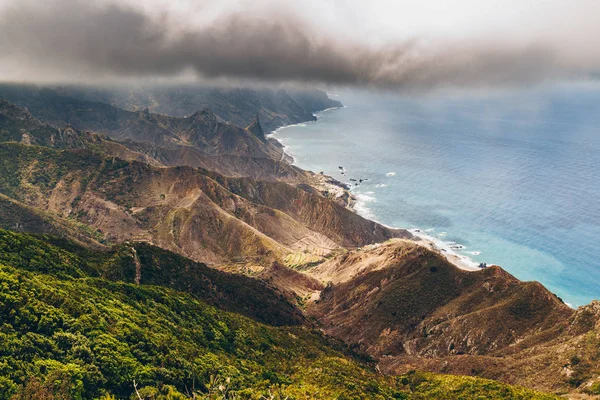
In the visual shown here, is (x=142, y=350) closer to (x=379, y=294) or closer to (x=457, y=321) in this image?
(x=457, y=321)

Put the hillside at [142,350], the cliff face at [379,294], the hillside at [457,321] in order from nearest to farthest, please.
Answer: the hillside at [142,350]
the hillside at [457,321]
the cliff face at [379,294]

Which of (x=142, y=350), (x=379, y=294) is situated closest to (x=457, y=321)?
(x=379, y=294)

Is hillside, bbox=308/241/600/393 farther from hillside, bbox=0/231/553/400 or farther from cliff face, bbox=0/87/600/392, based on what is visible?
hillside, bbox=0/231/553/400

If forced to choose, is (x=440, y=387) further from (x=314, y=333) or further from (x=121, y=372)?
(x=121, y=372)

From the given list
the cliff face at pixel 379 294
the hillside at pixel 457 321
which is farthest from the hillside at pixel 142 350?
the hillside at pixel 457 321

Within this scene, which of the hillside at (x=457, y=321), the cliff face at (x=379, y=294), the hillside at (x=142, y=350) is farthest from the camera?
the cliff face at (x=379, y=294)

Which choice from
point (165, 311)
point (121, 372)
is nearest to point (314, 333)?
point (165, 311)

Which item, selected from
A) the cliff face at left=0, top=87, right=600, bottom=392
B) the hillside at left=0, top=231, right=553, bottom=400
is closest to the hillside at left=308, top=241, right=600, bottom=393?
the cliff face at left=0, top=87, right=600, bottom=392

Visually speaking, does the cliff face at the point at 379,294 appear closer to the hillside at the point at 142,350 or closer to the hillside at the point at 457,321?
the hillside at the point at 457,321
